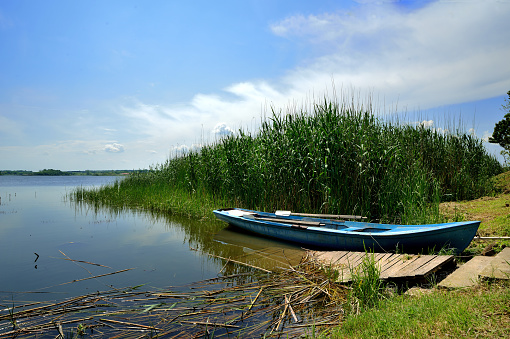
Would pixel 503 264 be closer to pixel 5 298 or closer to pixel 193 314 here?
pixel 193 314

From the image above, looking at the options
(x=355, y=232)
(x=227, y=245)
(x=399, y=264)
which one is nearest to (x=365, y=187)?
(x=355, y=232)

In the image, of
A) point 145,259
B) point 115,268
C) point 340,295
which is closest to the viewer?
point 340,295

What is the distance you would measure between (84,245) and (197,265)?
11.9 ft

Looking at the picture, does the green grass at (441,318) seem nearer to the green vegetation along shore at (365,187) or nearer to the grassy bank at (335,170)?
the green vegetation along shore at (365,187)

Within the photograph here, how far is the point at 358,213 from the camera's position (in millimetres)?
7559

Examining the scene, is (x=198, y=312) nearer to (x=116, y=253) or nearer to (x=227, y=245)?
(x=227, y=245)

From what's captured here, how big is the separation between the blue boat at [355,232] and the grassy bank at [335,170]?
825 millimetres

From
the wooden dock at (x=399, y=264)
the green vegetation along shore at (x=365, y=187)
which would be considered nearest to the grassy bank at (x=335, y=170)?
the green vegetation along shore at (x=365, y=187)

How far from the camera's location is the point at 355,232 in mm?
5816

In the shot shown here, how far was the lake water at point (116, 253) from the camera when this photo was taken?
527 centimetres

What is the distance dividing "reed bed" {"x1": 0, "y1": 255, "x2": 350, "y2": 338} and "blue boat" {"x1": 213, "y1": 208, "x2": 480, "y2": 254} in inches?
55.3

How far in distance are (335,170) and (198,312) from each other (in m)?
4.86

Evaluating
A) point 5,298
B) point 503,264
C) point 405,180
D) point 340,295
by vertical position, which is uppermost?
point 405,180

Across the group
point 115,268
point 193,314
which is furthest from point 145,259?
point 193,314
